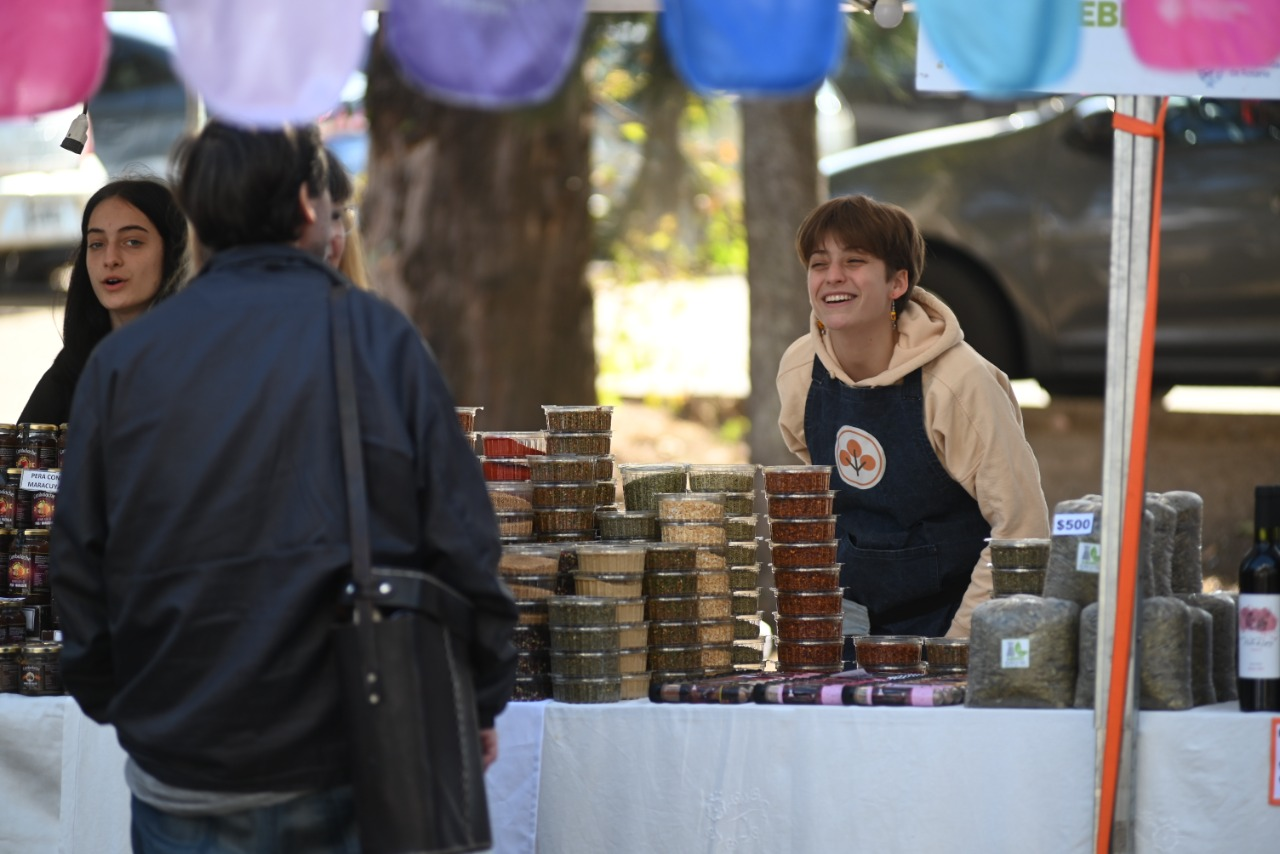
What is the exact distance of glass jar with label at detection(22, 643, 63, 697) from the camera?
3529 mm

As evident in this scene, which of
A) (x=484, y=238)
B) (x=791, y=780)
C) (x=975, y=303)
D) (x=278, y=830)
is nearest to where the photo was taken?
(x=278, y=830)

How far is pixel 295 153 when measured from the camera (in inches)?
101

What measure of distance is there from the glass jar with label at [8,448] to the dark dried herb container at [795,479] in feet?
5.63

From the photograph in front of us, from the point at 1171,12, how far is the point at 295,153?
1.61 meters

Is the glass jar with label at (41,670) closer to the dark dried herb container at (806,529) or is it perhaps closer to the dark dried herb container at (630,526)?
the dark dried herb container at (630,526)

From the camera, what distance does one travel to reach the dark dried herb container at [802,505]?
369 cm

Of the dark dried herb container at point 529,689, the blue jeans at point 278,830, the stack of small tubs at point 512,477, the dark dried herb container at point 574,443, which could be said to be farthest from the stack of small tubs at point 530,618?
the blue jeans at point 278,830

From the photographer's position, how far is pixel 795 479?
12.2ft

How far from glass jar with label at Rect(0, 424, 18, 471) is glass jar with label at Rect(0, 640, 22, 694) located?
416mm

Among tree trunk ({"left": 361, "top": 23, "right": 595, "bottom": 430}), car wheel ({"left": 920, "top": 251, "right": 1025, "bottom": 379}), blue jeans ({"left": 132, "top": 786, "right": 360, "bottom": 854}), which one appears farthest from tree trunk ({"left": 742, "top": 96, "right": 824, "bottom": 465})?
blue jeans ({"left": 132, "top": 786, "right": 360, "bottom": 854})

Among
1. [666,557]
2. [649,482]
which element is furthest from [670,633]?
[649,482]

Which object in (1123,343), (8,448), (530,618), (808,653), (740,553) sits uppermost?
(1123,343)

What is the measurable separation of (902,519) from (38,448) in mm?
2108

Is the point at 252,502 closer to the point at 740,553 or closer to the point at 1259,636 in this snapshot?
the point at 740,553
